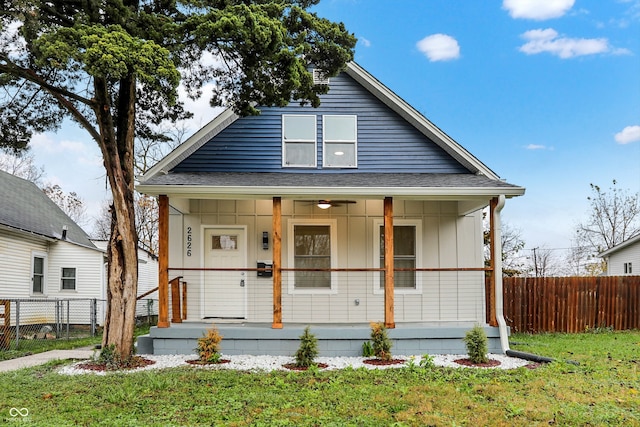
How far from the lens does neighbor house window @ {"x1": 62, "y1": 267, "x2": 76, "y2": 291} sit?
17.0 m

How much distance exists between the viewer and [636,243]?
2111 cm

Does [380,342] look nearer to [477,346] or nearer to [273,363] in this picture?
[477,346]

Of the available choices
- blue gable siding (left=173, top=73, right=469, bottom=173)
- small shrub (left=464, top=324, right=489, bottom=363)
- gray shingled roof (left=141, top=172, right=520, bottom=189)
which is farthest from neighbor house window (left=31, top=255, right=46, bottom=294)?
small shrub (left=464, top=324, right=489, bottom=363)

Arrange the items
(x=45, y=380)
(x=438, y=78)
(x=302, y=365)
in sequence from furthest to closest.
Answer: (x=438, y=78) → (x=302, y=365) → (x=45, y=380)

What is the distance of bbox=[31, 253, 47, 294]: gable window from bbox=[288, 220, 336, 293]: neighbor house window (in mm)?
9689

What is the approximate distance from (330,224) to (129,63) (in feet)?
17.8

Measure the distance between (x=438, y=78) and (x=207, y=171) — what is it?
1653 cm

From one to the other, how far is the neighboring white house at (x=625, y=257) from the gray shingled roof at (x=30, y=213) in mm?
20693

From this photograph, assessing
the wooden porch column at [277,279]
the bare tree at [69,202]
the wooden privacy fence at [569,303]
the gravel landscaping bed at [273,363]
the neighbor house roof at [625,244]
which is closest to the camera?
the gravel landscaping bed at [273,363]

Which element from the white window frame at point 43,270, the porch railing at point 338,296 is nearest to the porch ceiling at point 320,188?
the porch railing at point 338,296

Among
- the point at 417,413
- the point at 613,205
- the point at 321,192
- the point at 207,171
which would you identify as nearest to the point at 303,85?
the point at 321,192

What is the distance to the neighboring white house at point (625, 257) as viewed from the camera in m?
21.0

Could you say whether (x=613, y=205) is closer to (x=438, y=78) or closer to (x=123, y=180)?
(x=438, y=78)
